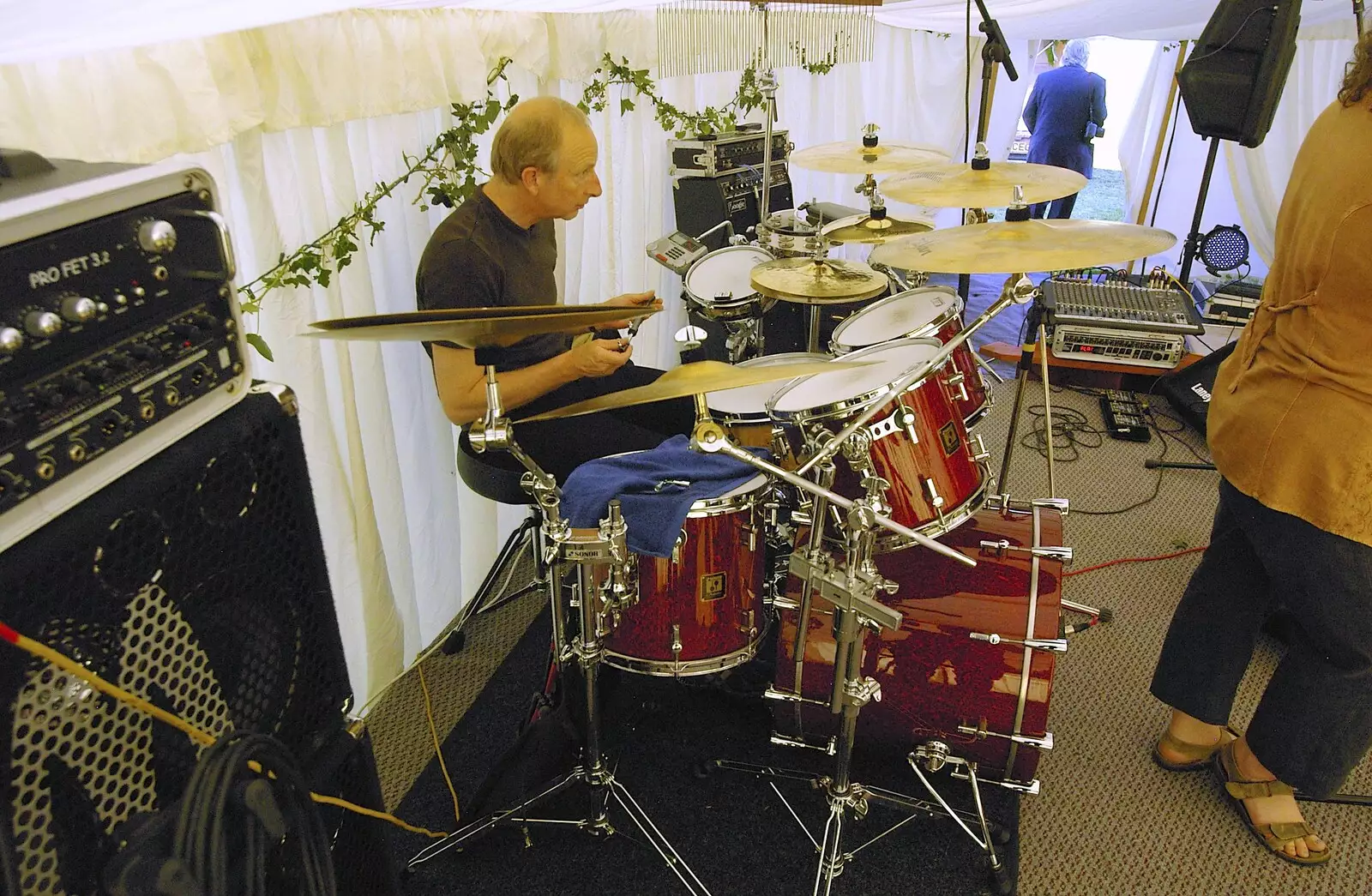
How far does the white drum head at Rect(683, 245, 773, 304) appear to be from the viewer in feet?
8.16

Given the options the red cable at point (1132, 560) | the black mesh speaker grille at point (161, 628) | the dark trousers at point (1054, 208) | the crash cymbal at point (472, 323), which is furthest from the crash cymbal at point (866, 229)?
the dark trousers at point (1054, 208)

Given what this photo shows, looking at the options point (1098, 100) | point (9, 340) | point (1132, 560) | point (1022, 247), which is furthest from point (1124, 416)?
point (9, 340)

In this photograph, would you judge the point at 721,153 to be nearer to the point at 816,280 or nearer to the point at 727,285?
the point at 727,285

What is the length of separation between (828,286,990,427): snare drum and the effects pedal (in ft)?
6.05

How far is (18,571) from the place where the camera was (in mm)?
581

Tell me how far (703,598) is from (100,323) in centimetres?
114

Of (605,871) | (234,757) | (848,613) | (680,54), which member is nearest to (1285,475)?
(848,613)

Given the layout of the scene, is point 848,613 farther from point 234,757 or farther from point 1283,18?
point 1283,18

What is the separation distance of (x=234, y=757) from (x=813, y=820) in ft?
4.58

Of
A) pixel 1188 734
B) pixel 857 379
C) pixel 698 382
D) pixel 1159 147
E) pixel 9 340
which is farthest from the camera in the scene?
pixel 1159 147

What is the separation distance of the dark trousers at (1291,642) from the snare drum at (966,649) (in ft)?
1.20

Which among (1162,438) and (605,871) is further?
(1162,438)

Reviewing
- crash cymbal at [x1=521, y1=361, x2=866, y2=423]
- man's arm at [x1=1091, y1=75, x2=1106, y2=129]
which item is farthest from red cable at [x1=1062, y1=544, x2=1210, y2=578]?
man's arm at [x1=1091, y1=75, x2=1106, y2=129]

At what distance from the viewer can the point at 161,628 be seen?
2.31 feet
